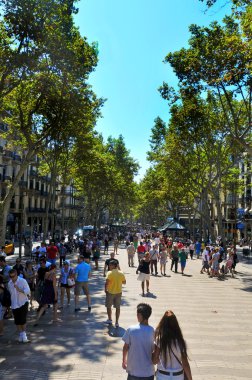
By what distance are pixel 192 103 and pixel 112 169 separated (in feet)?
90.5

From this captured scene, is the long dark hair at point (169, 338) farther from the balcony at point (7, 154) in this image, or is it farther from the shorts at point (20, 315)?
the balcony at point (7, 154)

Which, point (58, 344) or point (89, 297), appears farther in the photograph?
point (89, 297)

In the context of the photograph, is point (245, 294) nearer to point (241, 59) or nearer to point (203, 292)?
point (203, 292)

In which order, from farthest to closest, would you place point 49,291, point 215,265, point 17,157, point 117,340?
point 17,157, point 215,265, point 49,291, point 117,340

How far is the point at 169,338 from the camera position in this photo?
13.9 feet

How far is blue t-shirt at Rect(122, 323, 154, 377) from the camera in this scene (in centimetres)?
441

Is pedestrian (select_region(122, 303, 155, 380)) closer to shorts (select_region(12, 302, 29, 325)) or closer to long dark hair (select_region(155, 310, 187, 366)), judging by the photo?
long dark hair (select_region(155, 310, 187, 366))

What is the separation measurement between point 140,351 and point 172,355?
1.36ft

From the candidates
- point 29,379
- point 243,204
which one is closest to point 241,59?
point 29,379

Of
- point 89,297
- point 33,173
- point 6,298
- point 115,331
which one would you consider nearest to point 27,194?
point 33,173

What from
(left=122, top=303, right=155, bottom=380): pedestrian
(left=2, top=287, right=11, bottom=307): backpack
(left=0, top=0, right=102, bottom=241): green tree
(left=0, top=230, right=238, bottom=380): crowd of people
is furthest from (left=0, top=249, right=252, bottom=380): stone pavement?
(left=0, top=0, right=102, bottom=241): green tree

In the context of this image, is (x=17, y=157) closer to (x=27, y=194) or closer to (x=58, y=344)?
(x=27, y=194)

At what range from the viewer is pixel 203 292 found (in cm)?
1510

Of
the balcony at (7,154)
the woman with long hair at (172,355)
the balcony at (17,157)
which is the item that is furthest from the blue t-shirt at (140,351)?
the balcony at (17,157)
